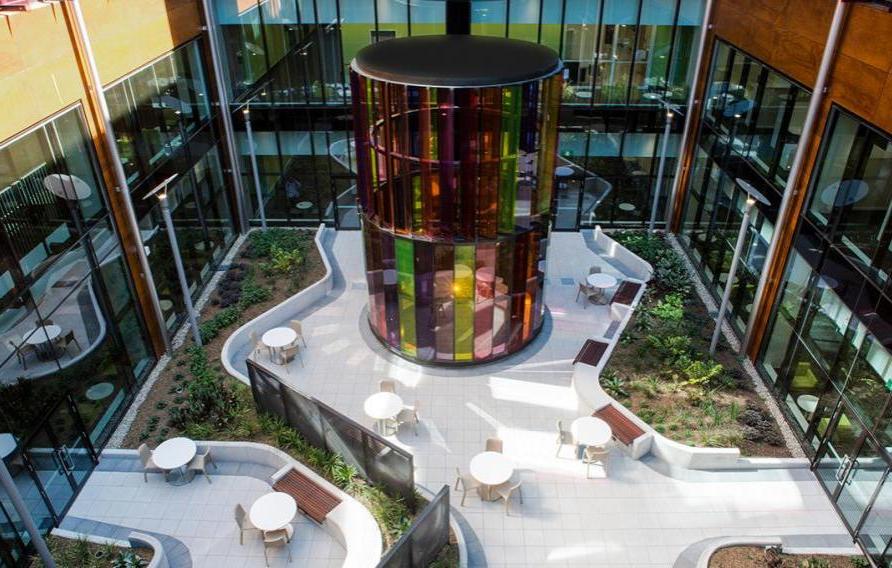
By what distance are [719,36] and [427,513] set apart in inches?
641

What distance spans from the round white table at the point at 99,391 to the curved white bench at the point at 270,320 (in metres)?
2.63

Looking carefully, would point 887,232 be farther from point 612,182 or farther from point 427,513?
point 612,182

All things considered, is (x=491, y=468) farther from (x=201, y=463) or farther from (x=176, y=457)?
(x=176, y=457)

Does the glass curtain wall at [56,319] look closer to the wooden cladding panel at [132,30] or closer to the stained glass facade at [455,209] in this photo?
the wooden cladding panel at [132,30]

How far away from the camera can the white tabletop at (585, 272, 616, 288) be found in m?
18.6

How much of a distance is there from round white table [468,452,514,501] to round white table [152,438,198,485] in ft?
19.1

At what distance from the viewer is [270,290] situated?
19281 mm

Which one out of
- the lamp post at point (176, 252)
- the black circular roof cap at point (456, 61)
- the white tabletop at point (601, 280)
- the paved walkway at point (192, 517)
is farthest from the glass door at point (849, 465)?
the lamp post at point (176, 252)

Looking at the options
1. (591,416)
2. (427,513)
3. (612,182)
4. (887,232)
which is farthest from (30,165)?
(612,182)

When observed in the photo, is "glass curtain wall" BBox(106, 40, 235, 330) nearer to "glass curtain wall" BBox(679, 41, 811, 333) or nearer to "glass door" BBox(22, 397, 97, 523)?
"glass door" BBox(22, 397, 97, 523)

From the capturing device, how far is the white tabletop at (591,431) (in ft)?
43.0

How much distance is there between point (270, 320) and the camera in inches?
707

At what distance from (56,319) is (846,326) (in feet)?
52.7

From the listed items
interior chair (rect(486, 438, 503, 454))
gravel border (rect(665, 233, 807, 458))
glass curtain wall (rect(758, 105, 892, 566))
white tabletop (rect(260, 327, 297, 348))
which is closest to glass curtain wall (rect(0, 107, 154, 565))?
white tabletop (rect(260, 327, 297, 348))
